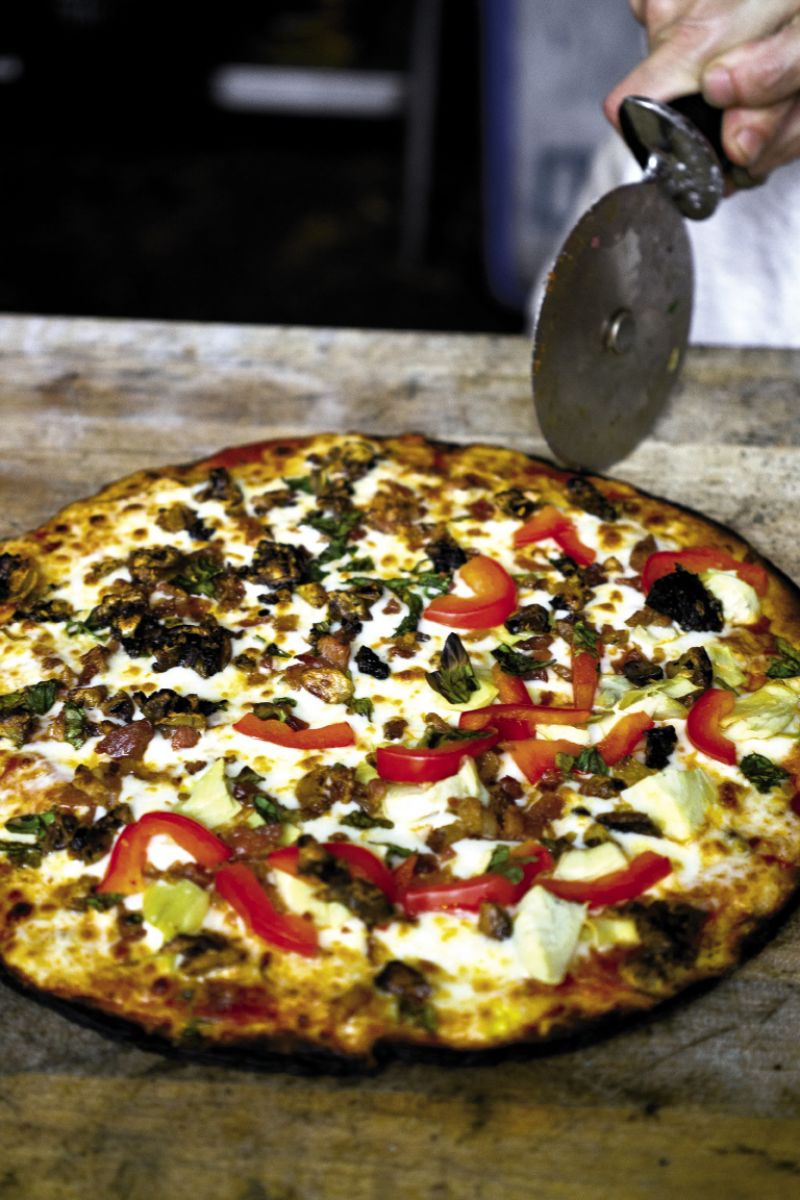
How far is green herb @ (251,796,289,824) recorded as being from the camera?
2695mm

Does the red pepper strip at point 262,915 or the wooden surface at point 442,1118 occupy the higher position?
the red pepper strip at point 262,915

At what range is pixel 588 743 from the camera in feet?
9.57

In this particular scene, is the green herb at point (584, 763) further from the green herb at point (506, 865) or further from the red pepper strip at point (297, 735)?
the red pepper strip at point (297, 735)

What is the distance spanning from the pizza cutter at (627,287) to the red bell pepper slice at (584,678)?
2.64 ft


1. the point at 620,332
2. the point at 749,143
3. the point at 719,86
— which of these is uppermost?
the point at 719,86

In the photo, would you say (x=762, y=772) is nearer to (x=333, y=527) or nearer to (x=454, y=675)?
(x=454, y=675)

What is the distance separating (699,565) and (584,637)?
0.47m

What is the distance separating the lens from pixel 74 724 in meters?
2.92

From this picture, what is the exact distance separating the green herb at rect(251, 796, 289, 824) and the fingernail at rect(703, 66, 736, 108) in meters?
2.37

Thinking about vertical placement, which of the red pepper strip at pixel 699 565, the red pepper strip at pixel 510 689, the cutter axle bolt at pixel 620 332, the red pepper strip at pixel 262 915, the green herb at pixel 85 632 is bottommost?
the green herb at pixel 85 632

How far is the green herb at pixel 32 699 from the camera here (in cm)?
296

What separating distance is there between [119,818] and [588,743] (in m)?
1.08

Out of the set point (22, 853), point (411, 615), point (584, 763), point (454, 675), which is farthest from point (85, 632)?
point (584, 763)

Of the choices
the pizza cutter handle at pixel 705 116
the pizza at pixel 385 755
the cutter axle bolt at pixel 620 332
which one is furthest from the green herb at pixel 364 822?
the pizza cutter handle at pixel 705 116
